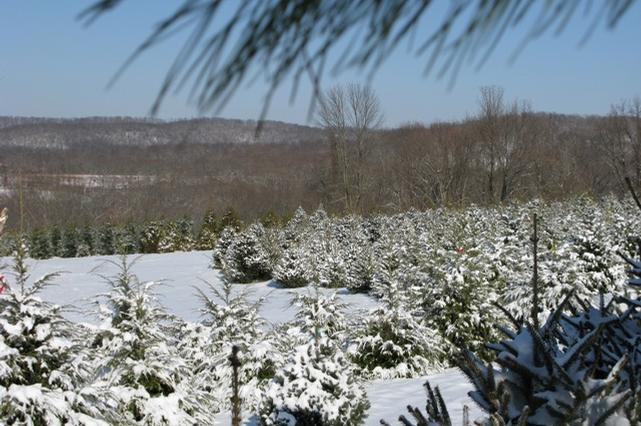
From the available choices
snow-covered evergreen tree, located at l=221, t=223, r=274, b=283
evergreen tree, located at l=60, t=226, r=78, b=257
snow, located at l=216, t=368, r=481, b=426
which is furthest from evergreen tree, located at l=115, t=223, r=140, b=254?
snow, located at l=216, t=368, r=481, b=426

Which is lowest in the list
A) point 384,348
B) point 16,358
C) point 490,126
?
point 384,348

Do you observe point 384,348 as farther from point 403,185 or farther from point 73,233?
point 73,233

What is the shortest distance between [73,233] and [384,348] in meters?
30.3

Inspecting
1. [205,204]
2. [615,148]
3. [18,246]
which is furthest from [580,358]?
[205,204]

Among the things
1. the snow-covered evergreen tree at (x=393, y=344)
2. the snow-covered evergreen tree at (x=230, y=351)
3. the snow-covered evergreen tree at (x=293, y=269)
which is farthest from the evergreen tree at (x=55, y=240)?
the snow-covered evergreen tree at (x=393, y=344)

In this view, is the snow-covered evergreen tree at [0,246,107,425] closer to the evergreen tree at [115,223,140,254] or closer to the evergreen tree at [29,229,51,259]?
the evergreen tree at [115,223,140,254]

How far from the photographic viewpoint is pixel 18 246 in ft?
14.5

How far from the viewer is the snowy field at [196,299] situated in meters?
5.78

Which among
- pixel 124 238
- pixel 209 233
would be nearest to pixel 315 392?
pixel 209 233

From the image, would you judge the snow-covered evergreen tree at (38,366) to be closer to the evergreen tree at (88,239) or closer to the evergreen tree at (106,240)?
Answer: the evergreen tree at (106,240)

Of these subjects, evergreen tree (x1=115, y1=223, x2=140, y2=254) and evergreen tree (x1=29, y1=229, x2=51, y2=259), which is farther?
evergreen tree (x1=115, y1=223, x2=140, y2=254)

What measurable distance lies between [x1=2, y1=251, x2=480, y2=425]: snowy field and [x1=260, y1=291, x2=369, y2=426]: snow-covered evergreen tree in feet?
1.64

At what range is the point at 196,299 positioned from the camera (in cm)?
1602

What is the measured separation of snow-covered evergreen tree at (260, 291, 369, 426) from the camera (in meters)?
5.06
